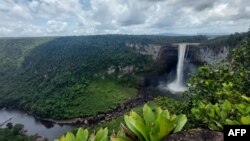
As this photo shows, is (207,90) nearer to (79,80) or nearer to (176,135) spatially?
(176,135)

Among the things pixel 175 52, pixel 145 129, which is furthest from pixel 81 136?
pixel 175 52

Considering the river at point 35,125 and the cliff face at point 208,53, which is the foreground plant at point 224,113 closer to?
the river at point 35,125

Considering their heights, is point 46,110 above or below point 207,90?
below

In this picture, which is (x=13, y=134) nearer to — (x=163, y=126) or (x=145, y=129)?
(x=145, y=129)

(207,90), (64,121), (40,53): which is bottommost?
(64,121)

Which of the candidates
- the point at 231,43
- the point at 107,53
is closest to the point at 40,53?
the point at 107,53

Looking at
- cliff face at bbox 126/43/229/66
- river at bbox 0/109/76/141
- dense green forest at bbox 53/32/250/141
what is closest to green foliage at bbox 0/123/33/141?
river at bbox 0/109/76/141

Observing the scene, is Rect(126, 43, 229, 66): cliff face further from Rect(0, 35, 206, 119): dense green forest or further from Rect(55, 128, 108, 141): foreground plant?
Rect(55, 128, 108, 141): foreground plant

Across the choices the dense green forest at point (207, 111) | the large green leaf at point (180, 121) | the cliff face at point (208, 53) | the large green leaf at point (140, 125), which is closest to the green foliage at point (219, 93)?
the dense green forest at point (207, 111)
